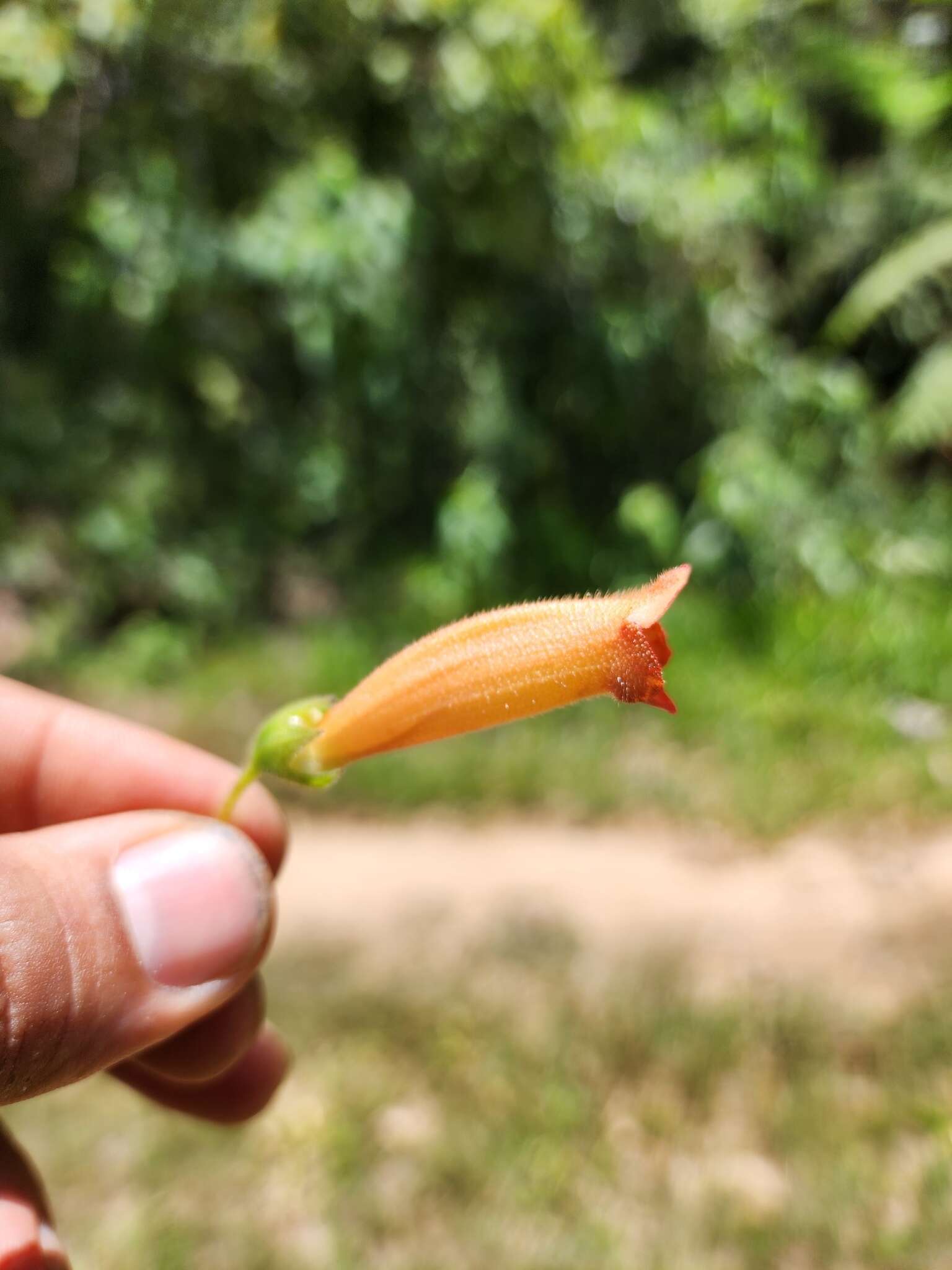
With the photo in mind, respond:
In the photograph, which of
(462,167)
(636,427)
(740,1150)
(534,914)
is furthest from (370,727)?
(636,427)

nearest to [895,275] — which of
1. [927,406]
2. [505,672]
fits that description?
[927,406]

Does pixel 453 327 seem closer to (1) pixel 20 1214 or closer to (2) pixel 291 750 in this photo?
(2) pixel 291 750

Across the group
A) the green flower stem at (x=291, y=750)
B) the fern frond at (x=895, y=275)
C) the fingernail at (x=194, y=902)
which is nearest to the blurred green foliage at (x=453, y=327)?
the fern frond at (x=895, y=275)

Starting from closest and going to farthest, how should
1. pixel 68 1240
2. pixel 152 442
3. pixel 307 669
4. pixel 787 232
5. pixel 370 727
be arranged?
pixel 370 727 < pixel 68 1240 < pixel 307 669 < pixel 152 442 < pixel 787 232

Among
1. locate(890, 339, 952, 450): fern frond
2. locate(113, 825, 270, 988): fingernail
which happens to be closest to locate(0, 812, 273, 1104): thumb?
locate(113, 825, 270, 988): fingernail

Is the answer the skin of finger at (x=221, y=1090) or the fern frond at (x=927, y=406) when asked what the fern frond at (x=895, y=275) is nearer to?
the fern frond at (x=927, y=406)

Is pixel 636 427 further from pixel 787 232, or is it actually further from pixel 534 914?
pixel 534 914
